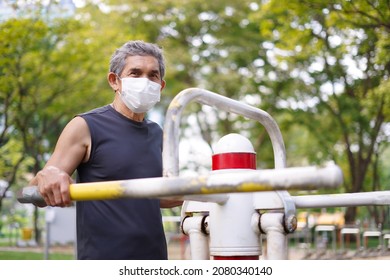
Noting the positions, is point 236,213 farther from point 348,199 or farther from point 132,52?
point 132,52

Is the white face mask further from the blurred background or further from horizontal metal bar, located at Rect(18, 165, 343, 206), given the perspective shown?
the blurred background

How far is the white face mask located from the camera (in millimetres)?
1839

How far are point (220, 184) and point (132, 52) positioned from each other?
2.84 ft

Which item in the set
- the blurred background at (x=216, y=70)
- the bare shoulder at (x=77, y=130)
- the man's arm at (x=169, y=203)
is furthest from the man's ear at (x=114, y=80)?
the blurred background at (x=216, y=70)

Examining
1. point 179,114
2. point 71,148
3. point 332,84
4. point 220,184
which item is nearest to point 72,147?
point 71,148

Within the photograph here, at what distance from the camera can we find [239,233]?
1469mm

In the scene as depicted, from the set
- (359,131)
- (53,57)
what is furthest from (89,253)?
(359,131)

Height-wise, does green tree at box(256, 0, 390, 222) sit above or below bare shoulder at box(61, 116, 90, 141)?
above

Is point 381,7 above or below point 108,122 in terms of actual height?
above

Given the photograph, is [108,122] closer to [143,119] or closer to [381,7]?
[143,119]

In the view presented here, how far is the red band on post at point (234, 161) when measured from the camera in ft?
4.79

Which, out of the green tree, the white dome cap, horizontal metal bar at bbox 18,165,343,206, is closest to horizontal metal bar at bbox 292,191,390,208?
the white dome cap

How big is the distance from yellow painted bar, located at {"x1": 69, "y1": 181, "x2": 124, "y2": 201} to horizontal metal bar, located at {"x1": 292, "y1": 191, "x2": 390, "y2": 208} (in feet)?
1.98
